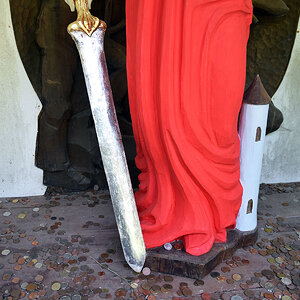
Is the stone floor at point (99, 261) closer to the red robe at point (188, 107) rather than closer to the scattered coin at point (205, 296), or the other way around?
the scattered coin at point (205, 296)

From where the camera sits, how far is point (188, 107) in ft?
4.62

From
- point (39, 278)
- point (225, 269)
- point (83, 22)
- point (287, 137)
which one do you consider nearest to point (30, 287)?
point (39, 278)

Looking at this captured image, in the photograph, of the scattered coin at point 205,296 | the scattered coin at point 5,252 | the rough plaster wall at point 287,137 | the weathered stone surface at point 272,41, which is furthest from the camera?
the rough plaster wall at point 287,137

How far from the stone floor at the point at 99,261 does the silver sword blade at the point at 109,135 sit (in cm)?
17

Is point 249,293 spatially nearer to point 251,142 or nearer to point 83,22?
point 251,142

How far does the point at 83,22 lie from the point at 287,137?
163 cm

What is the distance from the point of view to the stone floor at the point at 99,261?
1.51 metres

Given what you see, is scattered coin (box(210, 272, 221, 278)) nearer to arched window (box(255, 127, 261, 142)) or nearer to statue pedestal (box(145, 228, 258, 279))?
statue pedestal (box(145, 228, 258, 279))

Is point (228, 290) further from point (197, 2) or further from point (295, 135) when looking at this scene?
point (295, 135)

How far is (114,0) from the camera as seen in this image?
2.01 m

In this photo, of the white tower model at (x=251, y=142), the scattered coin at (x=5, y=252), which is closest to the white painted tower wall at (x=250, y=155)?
the white tower model at (x=251, y=142)

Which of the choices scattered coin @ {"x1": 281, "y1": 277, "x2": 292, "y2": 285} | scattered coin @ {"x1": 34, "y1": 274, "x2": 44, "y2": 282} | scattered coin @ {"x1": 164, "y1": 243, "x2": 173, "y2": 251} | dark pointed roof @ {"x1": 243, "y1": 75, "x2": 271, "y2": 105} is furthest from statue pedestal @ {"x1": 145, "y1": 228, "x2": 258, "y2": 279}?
dark pointed roof @ {"x1": 243, "y1": 75, "x2": 271, "y2": 105}

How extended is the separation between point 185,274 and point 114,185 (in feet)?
1.61

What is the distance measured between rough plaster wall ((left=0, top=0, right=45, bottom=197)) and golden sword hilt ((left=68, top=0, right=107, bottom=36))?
31.4 inches
